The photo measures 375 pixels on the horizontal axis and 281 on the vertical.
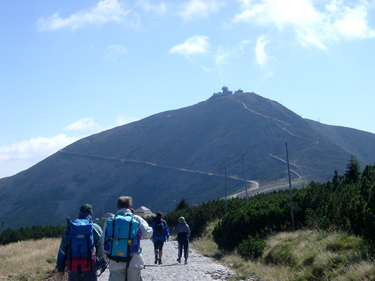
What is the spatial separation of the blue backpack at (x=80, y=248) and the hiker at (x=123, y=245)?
0.23 metres

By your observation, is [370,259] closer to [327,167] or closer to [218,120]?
[327,167]

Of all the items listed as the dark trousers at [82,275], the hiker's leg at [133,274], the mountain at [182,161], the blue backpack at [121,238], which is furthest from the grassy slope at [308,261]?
the mountain at [182,161]

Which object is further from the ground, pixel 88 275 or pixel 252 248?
pixel 88 275

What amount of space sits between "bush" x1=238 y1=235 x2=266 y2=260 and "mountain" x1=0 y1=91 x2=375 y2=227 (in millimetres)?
59509

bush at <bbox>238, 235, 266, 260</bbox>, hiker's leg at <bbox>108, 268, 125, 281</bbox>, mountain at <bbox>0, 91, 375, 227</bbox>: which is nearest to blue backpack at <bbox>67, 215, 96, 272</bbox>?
hiker's leg at <bbox>108, 268, 125, 281</bbox>

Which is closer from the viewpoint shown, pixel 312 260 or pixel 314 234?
pixel 312 260

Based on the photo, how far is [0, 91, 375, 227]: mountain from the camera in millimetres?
97125

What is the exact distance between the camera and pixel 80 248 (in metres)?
6.43

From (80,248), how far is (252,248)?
305 inches

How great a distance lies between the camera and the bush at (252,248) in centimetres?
1273

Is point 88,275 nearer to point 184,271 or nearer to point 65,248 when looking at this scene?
point 65,248

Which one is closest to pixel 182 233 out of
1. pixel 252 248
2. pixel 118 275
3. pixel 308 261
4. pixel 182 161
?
pixel 252 248

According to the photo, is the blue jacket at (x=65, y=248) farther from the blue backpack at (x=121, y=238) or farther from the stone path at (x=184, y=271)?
the stone path at (x=184, y=271)

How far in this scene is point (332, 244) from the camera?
9.38 metres
